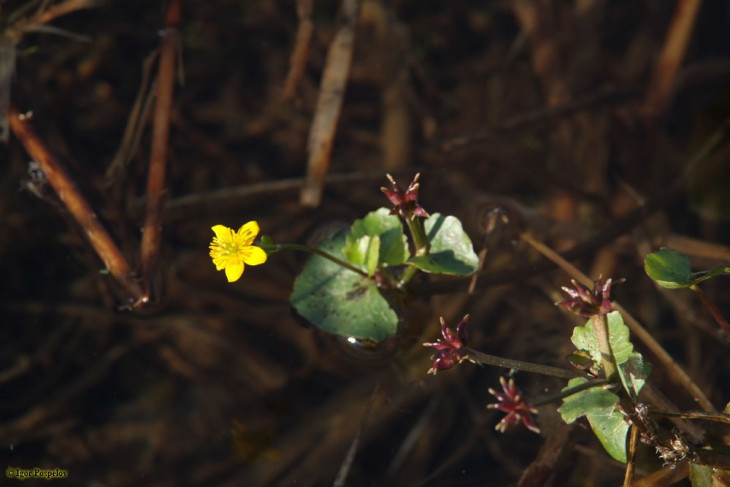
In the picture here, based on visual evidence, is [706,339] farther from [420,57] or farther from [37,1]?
[37,1]

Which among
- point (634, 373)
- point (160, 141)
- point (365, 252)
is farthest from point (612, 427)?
point (160, 141)

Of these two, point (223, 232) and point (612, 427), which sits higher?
point (223, 232)

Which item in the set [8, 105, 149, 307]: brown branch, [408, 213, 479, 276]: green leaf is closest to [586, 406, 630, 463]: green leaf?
[408, 213, 479, 276]: green leaf

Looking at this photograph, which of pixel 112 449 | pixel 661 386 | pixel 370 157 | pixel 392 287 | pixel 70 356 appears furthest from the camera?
pixel 370 157

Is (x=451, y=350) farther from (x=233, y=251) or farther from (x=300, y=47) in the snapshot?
(x=300, y=47)

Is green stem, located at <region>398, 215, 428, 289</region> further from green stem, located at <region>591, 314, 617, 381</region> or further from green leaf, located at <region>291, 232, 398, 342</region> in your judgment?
green stem, located at <region>591, 314, 617, 381</region>

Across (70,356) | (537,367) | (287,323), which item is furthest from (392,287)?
(70,356)
